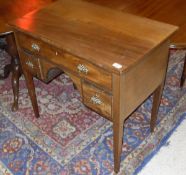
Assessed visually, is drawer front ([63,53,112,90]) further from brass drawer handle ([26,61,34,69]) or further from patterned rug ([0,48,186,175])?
Result: patterned rug ([0,48,186,175])

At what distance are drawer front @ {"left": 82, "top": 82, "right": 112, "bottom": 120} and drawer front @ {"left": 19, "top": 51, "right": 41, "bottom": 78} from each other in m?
0.36

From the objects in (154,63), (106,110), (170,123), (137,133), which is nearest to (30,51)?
(106,110)

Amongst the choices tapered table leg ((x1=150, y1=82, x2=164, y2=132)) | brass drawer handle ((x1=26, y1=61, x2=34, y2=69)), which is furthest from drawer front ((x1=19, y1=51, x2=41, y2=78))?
tapered table leg ((x1=150, y1=82, x2=164, y2=132))

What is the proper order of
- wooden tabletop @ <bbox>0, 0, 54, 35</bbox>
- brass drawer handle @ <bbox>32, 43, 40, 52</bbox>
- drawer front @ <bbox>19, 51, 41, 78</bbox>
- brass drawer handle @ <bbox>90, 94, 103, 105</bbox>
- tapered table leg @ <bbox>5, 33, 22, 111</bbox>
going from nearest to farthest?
brass drawer handle @ <bbox>90, 94, 103, 105</bbox> < brass drawer handle @ <bbox>32, 43, 40, 52</bbox> < drawer front @ <bbox>19, 51, 41, 78</bbox> < wooden tabletop @ <bbox>0, 0, 54, 35</bbox> < tapered table leg @ <bbox>5, 33, 22, 111</bbox>

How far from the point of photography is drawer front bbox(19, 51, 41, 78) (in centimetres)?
162

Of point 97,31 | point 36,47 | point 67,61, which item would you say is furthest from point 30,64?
point 97,31

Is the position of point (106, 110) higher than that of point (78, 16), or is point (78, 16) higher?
point (78, 16)

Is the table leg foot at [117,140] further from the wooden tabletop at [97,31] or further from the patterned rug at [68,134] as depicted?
the wooden tabletop at [97,31]

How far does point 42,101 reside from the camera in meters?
2.23

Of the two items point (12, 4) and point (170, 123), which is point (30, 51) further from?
point (170, 123)

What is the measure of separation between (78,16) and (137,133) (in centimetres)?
88

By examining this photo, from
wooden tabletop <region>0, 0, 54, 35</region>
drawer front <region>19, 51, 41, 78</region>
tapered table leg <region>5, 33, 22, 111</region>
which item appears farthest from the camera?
tapered table leg <region>5, 33, 22, 111</region>

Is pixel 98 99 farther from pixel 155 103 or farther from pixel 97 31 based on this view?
pixel 155 103

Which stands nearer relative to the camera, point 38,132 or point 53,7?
point 53,7
